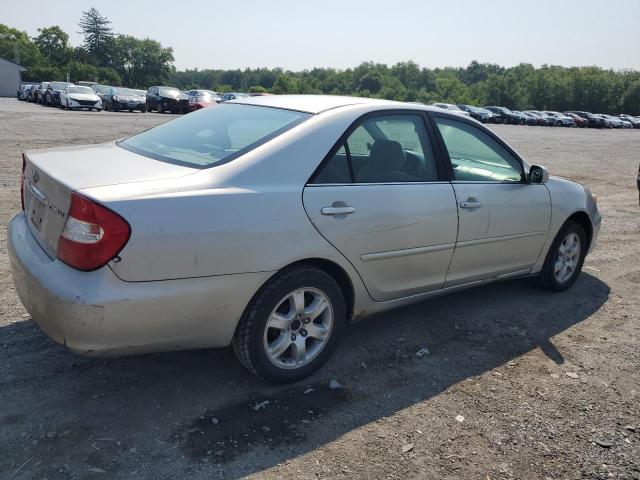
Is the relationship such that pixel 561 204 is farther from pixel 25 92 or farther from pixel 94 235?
pixel 25 92

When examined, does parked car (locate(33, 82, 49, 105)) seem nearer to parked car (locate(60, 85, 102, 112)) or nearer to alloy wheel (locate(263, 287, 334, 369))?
parked car (locate(60, 85, 102, 112))

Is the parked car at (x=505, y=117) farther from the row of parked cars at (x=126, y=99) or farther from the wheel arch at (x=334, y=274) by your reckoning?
the wheel arch at (x=334, y=274)

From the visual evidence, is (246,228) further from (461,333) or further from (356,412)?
(461,333)

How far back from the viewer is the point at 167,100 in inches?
1284

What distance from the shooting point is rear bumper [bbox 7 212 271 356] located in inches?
102

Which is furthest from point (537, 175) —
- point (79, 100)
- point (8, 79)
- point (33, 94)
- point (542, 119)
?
point (8, 79)

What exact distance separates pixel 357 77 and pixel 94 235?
13268cm

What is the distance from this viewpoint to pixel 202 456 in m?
2.65

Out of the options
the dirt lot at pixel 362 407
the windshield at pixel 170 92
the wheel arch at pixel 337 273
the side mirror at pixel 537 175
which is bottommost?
the dirt lot at pixel 362 407

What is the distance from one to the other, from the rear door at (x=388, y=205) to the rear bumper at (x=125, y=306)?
2.00 feet

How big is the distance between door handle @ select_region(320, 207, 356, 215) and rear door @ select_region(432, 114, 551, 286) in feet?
3.30

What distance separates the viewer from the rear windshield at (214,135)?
3.23 meters

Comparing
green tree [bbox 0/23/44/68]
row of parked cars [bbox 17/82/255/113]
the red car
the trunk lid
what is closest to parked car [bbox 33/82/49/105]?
row of parked cars [bbox 17/82/255/113]

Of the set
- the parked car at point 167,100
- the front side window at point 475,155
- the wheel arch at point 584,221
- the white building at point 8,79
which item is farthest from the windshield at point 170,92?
the white building at point 8,79
